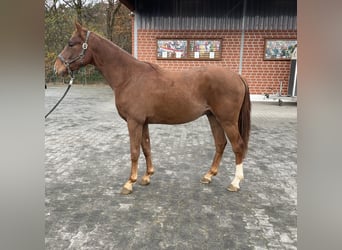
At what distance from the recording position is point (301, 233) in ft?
1.23

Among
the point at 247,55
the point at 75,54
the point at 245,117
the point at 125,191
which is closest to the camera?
the point at 75,54

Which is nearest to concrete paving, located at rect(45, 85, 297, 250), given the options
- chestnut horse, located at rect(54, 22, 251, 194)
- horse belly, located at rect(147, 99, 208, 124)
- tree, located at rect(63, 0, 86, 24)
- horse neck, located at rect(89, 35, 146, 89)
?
chestnut horse, located at rect(54, 22, 251, 194)

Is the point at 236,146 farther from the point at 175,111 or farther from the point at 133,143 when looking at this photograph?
the point at 133,143

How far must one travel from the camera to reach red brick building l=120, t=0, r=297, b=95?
26.8 ft

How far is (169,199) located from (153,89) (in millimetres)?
975

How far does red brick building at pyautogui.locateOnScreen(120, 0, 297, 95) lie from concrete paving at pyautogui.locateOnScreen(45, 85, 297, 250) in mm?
4572

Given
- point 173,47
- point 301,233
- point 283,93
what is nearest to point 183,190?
point 301,233

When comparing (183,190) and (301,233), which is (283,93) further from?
(301,233)

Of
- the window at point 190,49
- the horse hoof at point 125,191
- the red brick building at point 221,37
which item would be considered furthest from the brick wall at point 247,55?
the horse hoof at point 125,191

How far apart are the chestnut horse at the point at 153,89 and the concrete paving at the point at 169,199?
30 centimetres

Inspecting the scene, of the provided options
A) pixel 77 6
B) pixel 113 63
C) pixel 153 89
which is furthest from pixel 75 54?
pixel 77 6

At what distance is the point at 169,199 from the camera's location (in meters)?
2.42

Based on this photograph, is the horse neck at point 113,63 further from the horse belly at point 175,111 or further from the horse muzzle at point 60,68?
the horse belly at point 175,111
